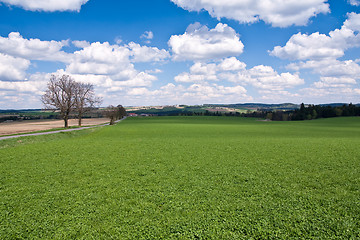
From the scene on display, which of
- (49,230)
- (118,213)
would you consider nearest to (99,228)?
(118,213)

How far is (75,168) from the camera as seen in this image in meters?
16.5

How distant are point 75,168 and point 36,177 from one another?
2.79 m

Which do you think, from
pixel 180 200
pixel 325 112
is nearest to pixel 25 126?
pixel 180 200

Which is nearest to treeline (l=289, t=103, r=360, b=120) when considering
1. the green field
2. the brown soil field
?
the brown soil field

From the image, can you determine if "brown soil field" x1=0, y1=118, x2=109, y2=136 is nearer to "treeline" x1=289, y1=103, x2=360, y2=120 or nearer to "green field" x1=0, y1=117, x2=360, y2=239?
"green field" x1=0, y1=117, x2=360, y2=239

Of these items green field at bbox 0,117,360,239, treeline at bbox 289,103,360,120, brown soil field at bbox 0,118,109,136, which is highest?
treeline at bbox 289,103,360,120

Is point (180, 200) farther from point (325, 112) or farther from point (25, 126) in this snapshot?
point (325, 112)

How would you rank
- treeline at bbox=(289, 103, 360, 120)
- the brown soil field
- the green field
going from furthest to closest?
treeline at bbox=(289, 103, 360, 120)
the brown soil field
the green field

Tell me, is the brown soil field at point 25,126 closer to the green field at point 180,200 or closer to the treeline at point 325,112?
the green field at point 180,200

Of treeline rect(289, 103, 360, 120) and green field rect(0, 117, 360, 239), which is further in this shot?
treeline rect(289, 103, 360, 120)

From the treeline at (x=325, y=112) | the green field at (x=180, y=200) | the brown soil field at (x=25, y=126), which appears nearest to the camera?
the green field at (x=180, y=200)

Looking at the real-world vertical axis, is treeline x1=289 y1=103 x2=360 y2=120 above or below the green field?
above

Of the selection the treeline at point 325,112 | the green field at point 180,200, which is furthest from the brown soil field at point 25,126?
the treeline at point 325,112

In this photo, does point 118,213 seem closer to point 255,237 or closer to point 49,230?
point 49,230
